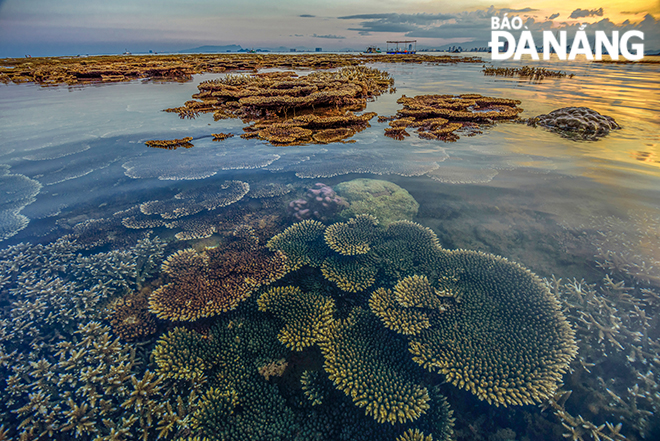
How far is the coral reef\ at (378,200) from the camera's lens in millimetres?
5688

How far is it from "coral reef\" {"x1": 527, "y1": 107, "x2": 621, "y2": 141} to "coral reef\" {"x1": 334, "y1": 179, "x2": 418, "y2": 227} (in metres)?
9.92

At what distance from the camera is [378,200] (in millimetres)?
6148

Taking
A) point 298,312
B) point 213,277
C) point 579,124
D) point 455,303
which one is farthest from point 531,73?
point 213,277

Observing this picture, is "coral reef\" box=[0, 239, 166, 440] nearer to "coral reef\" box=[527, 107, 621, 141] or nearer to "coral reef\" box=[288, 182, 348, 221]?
"coral reef\" box=[288, 182, 348, 221]

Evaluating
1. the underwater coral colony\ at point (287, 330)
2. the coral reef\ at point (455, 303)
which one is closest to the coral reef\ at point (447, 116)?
the underwater coral colony\ at point (287, 330)

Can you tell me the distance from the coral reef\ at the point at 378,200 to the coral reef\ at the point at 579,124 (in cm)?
992

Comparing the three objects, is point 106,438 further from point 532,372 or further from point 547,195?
point 547,195

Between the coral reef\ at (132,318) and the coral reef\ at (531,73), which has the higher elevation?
the coral reef\ at (531,73)

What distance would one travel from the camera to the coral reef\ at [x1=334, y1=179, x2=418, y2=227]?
5688 mm

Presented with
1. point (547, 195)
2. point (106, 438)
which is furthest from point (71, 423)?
point (547, 195)

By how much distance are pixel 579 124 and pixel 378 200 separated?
1242 centimetres

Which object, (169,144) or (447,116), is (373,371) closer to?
(169,144)

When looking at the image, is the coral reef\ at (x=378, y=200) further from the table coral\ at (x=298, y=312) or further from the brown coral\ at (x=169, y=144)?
the brown coral\ at (x=169, y=144)

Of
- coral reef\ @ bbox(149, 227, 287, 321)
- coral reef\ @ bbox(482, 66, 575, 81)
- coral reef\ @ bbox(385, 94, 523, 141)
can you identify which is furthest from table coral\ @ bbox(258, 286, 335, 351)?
coral reef\ @ bbox(482, 66, 575, 81)
